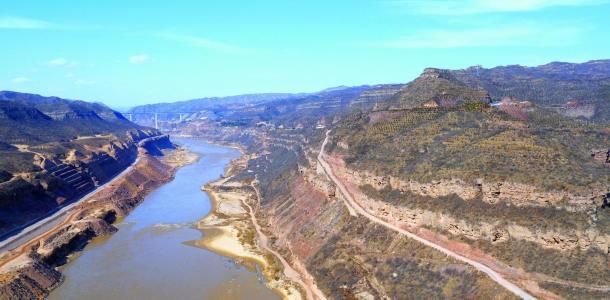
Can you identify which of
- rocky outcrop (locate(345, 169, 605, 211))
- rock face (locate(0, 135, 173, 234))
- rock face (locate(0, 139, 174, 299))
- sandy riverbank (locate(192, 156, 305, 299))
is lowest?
sandy riverbank (locate(192, 156, 305, 299))

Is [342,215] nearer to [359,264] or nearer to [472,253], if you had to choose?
[359,264]

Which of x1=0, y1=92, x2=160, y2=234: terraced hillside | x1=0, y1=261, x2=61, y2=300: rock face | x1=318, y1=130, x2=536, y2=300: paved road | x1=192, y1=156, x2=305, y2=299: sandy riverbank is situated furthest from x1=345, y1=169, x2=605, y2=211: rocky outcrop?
x1=0, y1=92, x2=160, y2=234: terraced hillside

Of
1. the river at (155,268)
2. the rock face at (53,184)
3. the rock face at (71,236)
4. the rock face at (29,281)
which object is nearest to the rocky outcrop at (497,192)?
the river at (155,268)

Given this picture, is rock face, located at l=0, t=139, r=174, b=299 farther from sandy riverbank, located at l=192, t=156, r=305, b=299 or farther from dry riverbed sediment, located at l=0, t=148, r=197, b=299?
sandy riverbank, located at l=192, t=156, r=305, b=299

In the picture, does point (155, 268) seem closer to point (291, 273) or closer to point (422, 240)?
point (291, 273)

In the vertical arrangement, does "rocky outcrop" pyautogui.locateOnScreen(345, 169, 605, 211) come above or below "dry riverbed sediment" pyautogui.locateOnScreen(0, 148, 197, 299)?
above

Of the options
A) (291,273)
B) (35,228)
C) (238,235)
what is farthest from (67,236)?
(291,273)
